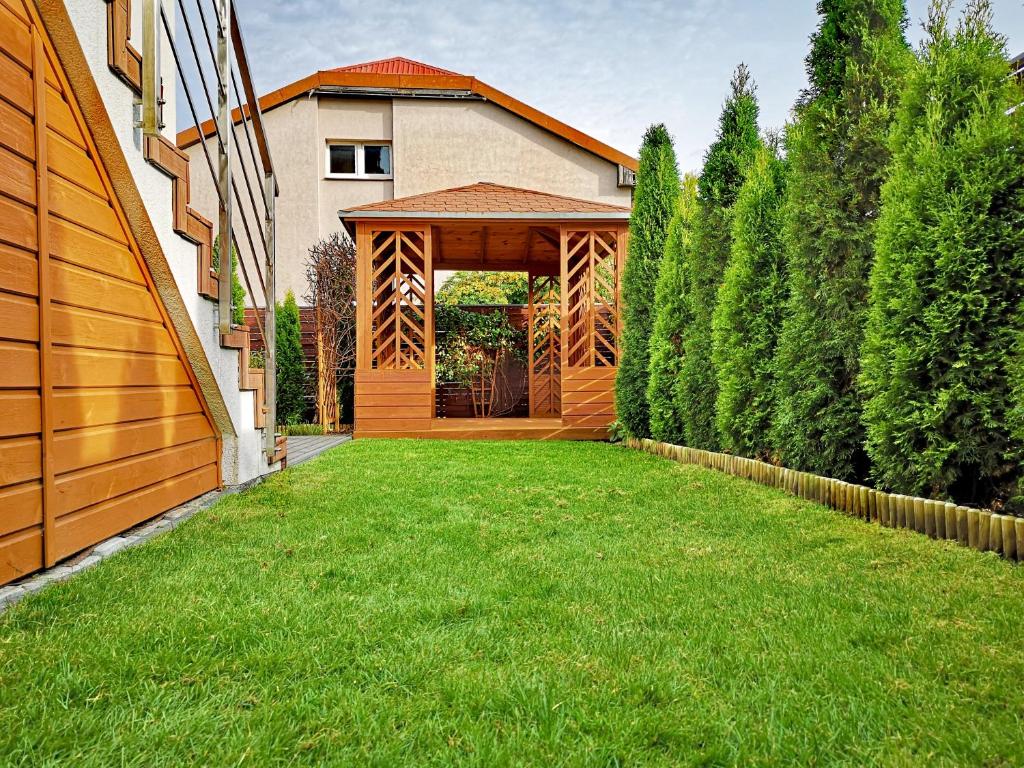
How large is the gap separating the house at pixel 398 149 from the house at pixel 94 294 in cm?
1103

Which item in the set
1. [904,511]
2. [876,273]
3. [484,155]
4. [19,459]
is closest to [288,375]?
[484,155]

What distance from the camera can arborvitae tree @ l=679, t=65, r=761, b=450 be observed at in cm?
624

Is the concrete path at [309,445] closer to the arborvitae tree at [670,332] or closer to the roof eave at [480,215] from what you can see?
the roof eave at [480,215]

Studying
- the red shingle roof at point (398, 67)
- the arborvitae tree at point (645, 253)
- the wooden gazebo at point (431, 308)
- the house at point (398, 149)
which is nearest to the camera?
the arborvitae tree at point (645, 253)

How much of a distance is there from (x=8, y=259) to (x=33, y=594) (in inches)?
43.2

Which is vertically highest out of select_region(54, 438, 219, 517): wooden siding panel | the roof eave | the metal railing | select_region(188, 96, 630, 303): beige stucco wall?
select_region(188, 96, 630, 303): beige stucco wall

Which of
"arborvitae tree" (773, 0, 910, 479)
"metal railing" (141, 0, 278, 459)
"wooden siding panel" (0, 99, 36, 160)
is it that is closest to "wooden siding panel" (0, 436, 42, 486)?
"wooden siding panel" (0, 99, 36, 160)

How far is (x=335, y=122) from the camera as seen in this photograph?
1453 centimetres

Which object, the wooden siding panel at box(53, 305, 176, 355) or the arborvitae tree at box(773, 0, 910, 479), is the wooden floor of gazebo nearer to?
the arborvitae tree at box(773, 0, 910, 479)

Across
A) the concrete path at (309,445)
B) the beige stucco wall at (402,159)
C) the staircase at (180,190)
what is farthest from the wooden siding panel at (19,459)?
the beige stucco wall at (402,159)

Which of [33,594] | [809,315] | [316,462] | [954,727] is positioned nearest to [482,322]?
[316,462]

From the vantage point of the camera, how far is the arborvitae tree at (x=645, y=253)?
7.94m

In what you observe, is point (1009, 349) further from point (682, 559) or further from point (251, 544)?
point (251, 544)

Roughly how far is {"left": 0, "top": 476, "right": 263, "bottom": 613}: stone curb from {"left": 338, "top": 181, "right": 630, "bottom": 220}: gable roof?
5.68 metres
